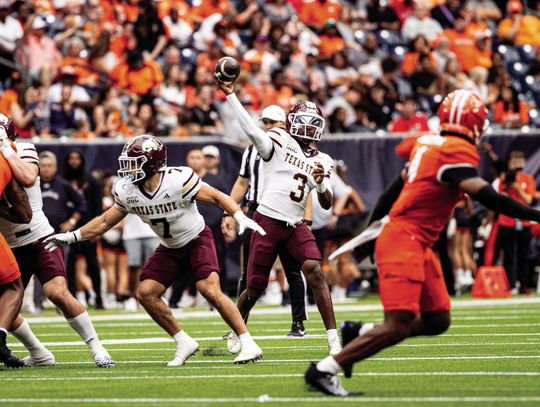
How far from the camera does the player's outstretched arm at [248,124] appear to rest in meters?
8.77

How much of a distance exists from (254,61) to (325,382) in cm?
1399

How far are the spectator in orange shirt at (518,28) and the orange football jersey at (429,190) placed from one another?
1704 centimetres

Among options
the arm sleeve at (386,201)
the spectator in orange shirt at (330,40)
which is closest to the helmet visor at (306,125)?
the arm sleeve at (386,201)

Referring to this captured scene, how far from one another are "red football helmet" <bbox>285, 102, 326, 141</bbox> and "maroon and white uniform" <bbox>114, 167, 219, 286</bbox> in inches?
51.7

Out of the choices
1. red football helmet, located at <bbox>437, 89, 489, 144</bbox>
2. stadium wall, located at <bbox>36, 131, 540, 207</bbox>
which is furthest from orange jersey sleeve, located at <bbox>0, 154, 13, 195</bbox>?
stadium wall, located at <bbox>36, 131, 540, 207</bbox>

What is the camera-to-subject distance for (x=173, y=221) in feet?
28.8

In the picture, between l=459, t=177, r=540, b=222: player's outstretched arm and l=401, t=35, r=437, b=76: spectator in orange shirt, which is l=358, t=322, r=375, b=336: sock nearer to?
l=459, t=177, r=540, b=222: player's outstretched arm

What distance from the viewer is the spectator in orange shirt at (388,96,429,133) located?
18344mm

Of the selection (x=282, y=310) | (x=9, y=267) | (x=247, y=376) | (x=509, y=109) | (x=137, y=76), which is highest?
(x=137, y=76)

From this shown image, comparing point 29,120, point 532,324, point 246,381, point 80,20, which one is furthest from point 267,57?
point 246,381

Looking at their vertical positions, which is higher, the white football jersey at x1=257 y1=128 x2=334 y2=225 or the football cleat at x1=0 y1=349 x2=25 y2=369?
the white football jersey at x1=257 y1=128 x2=334 y2=225

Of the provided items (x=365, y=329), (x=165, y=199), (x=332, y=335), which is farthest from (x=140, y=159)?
(x=365, y=329)

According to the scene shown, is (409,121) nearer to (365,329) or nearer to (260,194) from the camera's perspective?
(260,194)

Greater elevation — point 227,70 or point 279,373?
point 227,70
